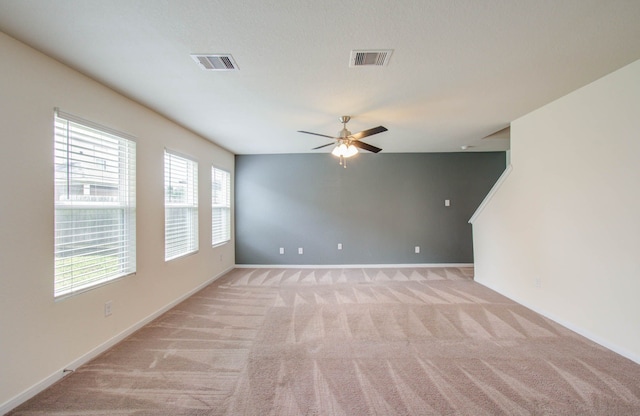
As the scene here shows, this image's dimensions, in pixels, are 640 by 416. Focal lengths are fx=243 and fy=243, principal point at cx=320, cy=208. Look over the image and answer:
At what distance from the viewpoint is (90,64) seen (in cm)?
203

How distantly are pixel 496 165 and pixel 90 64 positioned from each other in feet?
22.7

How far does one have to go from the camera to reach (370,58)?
196cm

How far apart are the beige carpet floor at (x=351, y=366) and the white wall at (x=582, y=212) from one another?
0.31 m

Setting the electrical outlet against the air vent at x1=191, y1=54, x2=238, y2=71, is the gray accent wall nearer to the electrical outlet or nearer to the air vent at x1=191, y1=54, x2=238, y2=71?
the electrical outlet

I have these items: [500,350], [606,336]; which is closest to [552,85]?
[606,336]

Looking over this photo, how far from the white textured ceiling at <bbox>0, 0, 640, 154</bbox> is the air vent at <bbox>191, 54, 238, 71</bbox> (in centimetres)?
7

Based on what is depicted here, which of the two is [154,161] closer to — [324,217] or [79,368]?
[79,368]

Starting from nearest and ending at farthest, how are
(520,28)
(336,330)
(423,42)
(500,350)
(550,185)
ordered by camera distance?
1. (520,28)
2. (423,42)
3. (500,350)
4. (336,330)
5. (550,185)

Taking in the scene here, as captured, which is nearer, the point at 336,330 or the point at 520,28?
the point at 520,28

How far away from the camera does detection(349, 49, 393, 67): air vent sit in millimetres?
1889

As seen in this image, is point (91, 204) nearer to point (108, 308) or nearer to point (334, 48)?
point (108, 308)

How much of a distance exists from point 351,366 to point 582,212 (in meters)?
2.89

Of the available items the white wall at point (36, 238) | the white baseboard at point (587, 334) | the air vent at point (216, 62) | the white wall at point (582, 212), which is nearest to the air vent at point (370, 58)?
the air vent at point (216, 62)

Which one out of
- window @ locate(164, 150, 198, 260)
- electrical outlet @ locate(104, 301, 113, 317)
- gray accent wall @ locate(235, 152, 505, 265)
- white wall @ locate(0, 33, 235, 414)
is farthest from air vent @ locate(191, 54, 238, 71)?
gray accent wall @ locate(235, 152, 505, 265)
